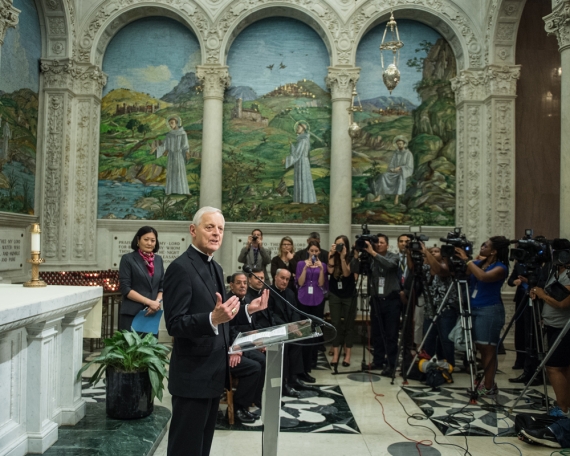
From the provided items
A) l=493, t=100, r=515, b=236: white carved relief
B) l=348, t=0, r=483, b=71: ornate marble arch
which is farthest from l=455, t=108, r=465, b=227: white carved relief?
l=348, t=0, r=483, b=71: ornate marble arch

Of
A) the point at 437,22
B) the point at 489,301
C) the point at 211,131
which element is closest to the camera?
the point at 489,301

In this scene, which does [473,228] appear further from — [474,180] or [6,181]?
[6,181]

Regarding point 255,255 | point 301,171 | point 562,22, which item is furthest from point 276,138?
point 562,22

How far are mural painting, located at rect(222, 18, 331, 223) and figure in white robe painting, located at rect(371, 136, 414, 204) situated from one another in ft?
3.48

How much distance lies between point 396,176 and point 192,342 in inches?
333

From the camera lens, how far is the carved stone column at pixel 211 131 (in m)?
10.4

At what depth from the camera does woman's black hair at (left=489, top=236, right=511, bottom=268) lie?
6.02 m

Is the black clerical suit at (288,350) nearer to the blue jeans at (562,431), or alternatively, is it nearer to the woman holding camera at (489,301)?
the woman holding camera at (489,301)

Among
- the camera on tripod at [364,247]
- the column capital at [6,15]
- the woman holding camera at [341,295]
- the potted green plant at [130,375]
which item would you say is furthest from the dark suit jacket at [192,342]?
the column capital at [6,15]

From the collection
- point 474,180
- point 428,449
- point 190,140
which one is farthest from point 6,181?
point 474,180

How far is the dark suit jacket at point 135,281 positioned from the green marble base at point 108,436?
109cm

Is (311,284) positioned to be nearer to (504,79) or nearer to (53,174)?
(53,174)

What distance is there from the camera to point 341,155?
10.4 metres

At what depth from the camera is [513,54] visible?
1001cm
